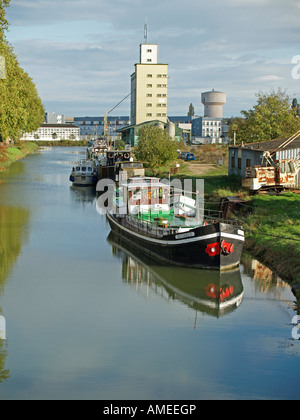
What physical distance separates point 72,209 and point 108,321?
2380 centimetres

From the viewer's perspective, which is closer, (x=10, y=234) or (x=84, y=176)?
(x=10, y=234)

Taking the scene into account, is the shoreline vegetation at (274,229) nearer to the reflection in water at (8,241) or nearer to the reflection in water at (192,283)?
the reflection in water at (192,283)

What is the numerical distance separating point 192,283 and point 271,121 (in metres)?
35.7

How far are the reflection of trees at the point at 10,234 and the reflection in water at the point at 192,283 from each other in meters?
5.24

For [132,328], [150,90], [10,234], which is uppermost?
[150,90]

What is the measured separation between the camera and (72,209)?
132 feet

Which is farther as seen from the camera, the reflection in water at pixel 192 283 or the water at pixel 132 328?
the reflection in water at pixel 192 283

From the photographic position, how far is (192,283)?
21.5m

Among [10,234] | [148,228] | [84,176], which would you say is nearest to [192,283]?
[148,228]

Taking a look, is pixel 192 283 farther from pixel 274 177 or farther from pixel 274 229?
pixel 274 177

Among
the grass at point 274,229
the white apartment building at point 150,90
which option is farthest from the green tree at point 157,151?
the white apartment building at point 150,90

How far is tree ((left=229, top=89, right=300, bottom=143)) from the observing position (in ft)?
174

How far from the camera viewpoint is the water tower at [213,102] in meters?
171
